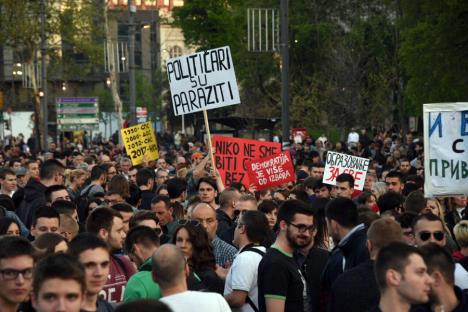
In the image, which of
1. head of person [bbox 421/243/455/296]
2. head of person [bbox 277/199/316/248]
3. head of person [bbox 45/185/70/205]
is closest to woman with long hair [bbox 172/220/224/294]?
head of person [bbox 277/199/316/248]

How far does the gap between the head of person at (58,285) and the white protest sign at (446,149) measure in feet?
20.5

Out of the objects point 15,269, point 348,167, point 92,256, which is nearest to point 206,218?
point 92,256

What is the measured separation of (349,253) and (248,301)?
786mm

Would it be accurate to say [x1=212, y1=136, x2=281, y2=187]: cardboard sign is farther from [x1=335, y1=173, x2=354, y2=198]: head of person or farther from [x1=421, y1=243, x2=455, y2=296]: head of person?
[x1=421, y1=243, x2=455, y2=296]: head of person

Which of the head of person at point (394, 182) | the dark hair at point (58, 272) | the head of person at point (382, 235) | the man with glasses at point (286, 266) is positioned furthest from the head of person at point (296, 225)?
the head of person at point (394, 182)

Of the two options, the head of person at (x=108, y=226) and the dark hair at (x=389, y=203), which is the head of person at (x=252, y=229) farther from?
the dark hair at (x=389, y=203)

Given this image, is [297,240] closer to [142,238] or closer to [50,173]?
[142,238]

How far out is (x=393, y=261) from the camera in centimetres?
708

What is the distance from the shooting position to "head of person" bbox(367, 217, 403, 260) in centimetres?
841

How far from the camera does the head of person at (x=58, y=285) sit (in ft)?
21.3

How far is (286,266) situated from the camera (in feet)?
29.5

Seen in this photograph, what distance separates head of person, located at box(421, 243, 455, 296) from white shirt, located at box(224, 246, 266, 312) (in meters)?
1.86

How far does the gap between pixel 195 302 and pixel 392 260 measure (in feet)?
3.49

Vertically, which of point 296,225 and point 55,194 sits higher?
point 296,225
